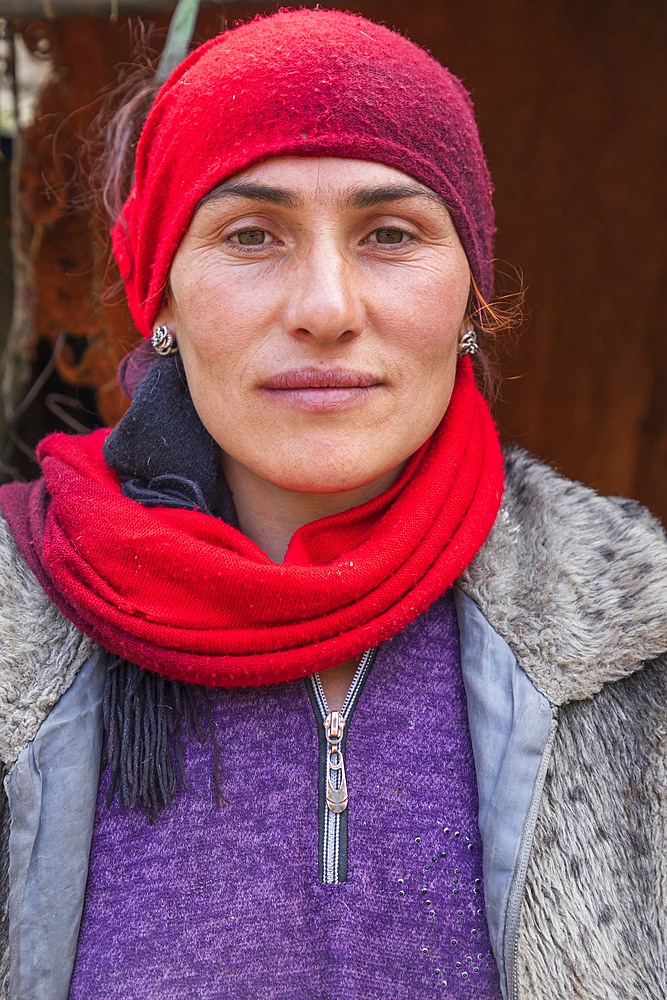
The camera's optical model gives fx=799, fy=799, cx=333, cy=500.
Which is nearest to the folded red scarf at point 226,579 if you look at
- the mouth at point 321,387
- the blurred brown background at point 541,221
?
the mouth at point 321,387

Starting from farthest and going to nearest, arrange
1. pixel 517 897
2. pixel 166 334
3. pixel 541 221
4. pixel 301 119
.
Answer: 1. pixel 541 221
2. pixel 166 334
3. pixel 301 119
4. pixel 517 897

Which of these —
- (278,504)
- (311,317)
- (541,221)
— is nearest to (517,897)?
(278,504)

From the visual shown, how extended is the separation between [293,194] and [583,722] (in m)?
0.98

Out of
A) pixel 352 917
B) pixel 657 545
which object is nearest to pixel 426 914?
pixel 352 917

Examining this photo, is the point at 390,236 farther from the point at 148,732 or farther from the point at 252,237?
the point at 148,732

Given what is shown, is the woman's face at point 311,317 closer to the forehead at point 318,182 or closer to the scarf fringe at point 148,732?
the forehead at point 318,182

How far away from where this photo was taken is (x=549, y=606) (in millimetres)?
1363

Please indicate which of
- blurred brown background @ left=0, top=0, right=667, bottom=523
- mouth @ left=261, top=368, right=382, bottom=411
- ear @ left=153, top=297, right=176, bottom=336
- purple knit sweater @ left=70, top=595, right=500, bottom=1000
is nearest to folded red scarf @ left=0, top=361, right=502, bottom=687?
purple knit sweater @ left=70, top=595, right=500, bottom=1000

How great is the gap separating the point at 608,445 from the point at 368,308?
9.26 feet

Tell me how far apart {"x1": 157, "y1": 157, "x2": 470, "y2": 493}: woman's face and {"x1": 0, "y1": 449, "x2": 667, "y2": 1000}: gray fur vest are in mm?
375

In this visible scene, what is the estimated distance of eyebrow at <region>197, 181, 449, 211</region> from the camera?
1314 mm

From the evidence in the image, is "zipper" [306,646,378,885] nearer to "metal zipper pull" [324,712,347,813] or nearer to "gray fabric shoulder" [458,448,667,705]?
"metal zipper pull" [324,712,347,813]

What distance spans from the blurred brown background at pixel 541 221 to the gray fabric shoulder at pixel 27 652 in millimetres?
1223

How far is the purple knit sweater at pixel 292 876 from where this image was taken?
4.03 ft
